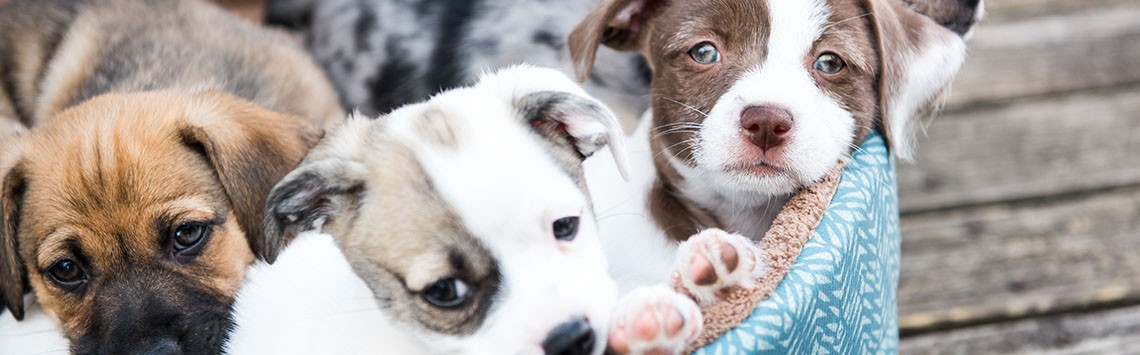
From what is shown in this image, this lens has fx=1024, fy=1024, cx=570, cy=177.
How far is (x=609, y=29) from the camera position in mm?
2916

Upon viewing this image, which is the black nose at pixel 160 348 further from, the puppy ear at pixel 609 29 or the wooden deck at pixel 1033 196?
the wooden deck at pixel 1033 196

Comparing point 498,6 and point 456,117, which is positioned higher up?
point 456,117

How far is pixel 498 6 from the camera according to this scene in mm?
3916

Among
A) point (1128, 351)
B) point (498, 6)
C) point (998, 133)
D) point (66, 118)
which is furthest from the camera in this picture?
point (998, 133)

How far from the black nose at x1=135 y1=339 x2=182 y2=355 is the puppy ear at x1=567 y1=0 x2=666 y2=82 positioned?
1232mm

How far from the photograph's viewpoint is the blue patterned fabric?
6.37ft

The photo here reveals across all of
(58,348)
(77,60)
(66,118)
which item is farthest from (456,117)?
(77,60)

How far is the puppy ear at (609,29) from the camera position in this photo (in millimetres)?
2746

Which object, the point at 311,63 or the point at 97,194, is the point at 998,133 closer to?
the point at 311,63

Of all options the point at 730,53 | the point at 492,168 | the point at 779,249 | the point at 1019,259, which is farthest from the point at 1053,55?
the point at 492,168

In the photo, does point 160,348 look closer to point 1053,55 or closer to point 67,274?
point 67,274

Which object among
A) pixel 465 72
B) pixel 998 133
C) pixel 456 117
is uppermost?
pixel 456 117

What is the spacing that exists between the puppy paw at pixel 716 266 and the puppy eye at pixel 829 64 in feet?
2.00

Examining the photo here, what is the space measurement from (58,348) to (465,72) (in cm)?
161
